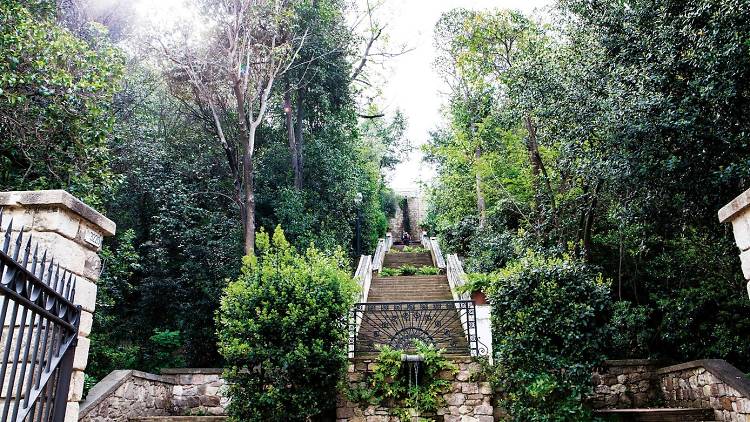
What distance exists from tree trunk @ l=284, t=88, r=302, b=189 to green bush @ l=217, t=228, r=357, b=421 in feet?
24.6

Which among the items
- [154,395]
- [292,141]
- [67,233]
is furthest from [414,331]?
[292,141]

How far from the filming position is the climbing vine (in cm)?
809

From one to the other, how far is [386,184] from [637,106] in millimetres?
25866

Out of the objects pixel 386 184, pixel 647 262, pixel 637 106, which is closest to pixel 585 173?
pixel 637 106

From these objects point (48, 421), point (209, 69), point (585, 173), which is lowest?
point (48, 421)

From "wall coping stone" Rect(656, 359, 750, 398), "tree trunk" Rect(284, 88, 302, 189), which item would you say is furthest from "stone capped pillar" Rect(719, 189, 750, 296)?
"tree trunk" Rect(284, 88, 302, 189)

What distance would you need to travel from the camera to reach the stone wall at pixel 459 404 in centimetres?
813

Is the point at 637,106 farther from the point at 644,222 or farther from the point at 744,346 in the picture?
the point at 744,346

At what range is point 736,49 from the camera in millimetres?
5941

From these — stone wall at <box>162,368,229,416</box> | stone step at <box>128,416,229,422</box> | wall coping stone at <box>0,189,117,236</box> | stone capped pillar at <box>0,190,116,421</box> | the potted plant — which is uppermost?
the potted plant

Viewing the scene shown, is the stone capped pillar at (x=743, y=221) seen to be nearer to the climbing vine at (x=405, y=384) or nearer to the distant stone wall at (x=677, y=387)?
the distant stone wall at (x=677, y=387)

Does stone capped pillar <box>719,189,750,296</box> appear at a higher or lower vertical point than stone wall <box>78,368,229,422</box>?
higher

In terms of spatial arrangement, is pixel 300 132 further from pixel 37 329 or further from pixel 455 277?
pixel 37 329

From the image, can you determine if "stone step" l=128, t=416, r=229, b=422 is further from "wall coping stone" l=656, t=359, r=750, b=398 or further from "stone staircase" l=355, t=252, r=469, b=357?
"wall coping stone" l=656, t=359, r=750, b=398
